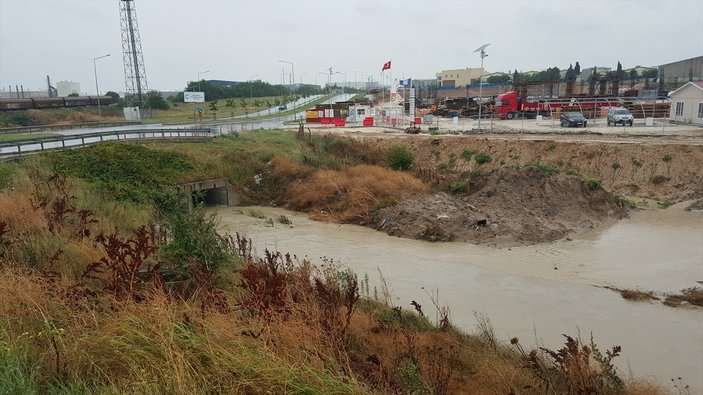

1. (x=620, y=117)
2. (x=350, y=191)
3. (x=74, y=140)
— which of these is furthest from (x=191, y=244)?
(x=620, y=117)

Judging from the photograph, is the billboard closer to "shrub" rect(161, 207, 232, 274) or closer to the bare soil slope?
the bare soil slope

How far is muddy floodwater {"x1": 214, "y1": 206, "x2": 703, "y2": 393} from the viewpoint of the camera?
39.5ft

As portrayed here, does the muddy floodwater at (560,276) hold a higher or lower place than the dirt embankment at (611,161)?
lower

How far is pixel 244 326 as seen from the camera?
5723 millimetres

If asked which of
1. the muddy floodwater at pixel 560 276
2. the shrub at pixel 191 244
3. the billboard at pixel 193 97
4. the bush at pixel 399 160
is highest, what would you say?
the billboard at pixel 193 97

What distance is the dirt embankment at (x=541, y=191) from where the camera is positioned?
72.9ft

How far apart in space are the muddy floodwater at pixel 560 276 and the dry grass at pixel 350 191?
1379 millimetres

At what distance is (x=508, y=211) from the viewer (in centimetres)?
2397

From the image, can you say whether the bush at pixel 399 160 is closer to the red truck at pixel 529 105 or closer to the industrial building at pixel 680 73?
the red truck at pixel 529 105

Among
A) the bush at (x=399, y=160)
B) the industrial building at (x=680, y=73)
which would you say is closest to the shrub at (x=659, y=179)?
the bush at (x=399, y=160)

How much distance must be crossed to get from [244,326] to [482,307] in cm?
969

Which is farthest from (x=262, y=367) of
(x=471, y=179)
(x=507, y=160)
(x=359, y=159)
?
(x=507, y=160)

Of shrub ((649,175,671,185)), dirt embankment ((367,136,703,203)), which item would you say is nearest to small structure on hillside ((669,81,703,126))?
dirt embankment ((367,136,703,203))

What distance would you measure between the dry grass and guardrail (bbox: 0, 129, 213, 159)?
349 inches
